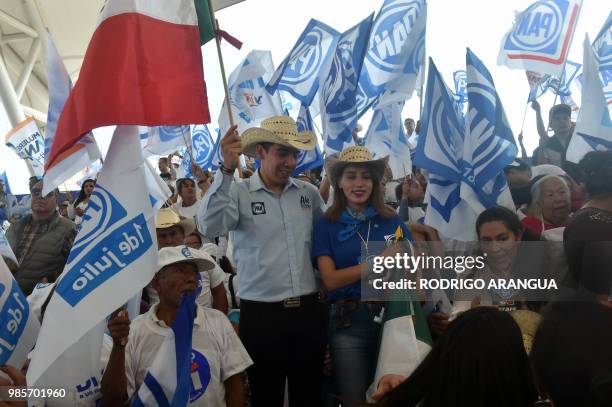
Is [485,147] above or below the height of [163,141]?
below

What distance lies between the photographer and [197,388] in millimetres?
2664

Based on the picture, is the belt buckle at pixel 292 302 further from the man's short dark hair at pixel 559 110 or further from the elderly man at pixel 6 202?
the elderly man at pixel 6 202

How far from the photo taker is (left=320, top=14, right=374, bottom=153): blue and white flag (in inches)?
202

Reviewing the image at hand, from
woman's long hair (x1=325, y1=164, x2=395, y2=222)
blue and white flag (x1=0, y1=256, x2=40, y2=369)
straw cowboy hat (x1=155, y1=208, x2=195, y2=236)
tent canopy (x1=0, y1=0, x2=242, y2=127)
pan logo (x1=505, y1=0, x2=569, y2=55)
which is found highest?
tent canopy (x1=0, y1=0, x2=242, y2=127)

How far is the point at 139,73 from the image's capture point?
2430 millimetres

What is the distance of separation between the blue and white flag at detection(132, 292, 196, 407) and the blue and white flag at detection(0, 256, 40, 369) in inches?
20.7

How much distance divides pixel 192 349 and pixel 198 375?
4.9 inches

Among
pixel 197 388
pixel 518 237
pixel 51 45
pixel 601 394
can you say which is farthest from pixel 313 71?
pixel 601 394

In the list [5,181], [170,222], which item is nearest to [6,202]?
[5,181]

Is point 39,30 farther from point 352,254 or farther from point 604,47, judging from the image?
point 352,254

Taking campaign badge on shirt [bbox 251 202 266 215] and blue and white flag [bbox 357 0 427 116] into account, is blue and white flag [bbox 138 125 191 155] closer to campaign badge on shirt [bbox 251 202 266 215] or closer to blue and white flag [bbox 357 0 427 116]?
blue and white flag [bbox 357 0 427 116]

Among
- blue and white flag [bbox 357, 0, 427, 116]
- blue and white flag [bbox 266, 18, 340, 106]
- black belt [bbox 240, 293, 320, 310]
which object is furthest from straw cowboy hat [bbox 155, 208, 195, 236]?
blue and white flag [bbox 266, 18, 340, 106]

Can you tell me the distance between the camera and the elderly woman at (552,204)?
3686 millimetres

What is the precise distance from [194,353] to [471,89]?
275 centimetres
